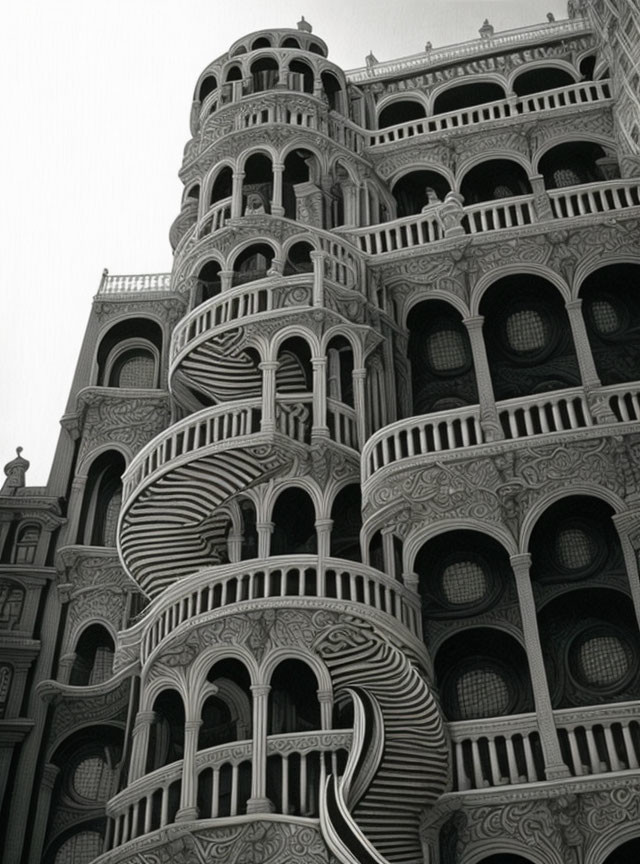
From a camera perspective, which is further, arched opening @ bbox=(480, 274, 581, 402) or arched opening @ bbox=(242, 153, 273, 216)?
arched opening @ bbox=(242, 153, 273, 216)

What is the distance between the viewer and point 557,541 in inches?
837

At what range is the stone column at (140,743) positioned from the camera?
19875mm

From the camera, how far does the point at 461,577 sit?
70.3 feet

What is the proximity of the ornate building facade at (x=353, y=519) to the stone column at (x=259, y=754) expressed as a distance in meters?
0.05

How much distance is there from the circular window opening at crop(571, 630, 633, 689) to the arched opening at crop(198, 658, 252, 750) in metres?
6.15

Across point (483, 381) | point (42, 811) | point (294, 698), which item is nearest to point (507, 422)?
point (483, 381)

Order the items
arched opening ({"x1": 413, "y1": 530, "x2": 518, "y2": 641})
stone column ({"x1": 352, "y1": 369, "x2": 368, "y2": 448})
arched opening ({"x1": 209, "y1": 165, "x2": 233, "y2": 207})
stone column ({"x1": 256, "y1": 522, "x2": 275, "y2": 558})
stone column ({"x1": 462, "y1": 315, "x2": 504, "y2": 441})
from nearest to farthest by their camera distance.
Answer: stone column ({"x1": 462, "y1": 315, "x2": 504, "y2": 441}) → arched opening ({"x1": 413, "y1": 530, "x2": 518, "y2": 641}) → stone column ({"x1": 256, "y1": 522, "x2": 275, "y2": 558}) → stone column ({"x1": 352, "y1": 369, "x2": 368, "y2": 448}) → arched opening ({"x1": 209, "y1": 165, "x2": 233, "y2": 207})

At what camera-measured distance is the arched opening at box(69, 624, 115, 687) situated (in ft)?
79.7

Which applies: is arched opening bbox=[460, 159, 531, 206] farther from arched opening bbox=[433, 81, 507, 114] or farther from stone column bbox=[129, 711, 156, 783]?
stone column bbox=[129, 711, 156, 783]

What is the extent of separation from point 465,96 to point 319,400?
1460 cm

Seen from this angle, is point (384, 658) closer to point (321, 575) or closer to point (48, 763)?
point (321, 575)

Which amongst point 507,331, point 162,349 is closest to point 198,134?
point 162,349

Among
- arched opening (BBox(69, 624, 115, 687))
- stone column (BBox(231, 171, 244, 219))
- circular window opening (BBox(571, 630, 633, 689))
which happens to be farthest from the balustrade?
stone column (BBox(231, 171, 244, 219))

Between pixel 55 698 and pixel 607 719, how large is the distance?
465 inches
